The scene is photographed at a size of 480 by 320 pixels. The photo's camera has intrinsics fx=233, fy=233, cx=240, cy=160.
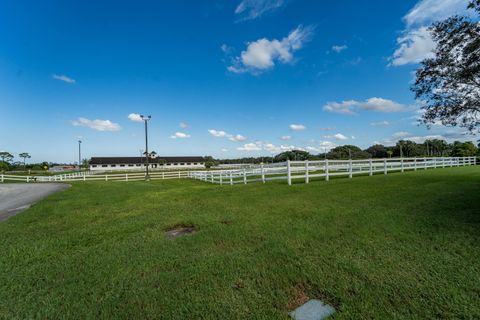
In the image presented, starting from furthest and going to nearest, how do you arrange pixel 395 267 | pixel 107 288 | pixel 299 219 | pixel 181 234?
1. pixel 299 219
2. pixel 181 234
3. pixel 395 267
4. pixel 107 288

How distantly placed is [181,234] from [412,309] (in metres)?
3.59

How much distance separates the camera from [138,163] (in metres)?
71.6

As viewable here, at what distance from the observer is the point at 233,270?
303 centimetres

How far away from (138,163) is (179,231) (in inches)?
2888

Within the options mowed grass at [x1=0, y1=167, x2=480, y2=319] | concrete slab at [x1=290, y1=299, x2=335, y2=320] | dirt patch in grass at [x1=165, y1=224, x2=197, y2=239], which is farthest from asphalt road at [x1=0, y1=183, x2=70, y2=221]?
concrete slab at [x1=290, y1=299, x2=335, y2=320]

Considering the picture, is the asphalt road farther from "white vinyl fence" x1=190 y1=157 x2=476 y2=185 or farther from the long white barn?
the long white barn

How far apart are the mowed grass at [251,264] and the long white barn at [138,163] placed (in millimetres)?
65941

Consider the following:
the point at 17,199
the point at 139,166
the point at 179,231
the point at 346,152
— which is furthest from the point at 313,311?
the point at 346,152

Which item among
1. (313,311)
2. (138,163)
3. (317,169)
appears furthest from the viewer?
(138,163)

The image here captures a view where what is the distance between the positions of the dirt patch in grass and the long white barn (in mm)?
65621

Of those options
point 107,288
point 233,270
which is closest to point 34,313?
point 107,288

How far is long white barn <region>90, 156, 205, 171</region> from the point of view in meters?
67.4

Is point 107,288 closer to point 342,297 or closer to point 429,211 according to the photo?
point 342,297

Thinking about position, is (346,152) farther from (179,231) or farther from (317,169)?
(179,231)
